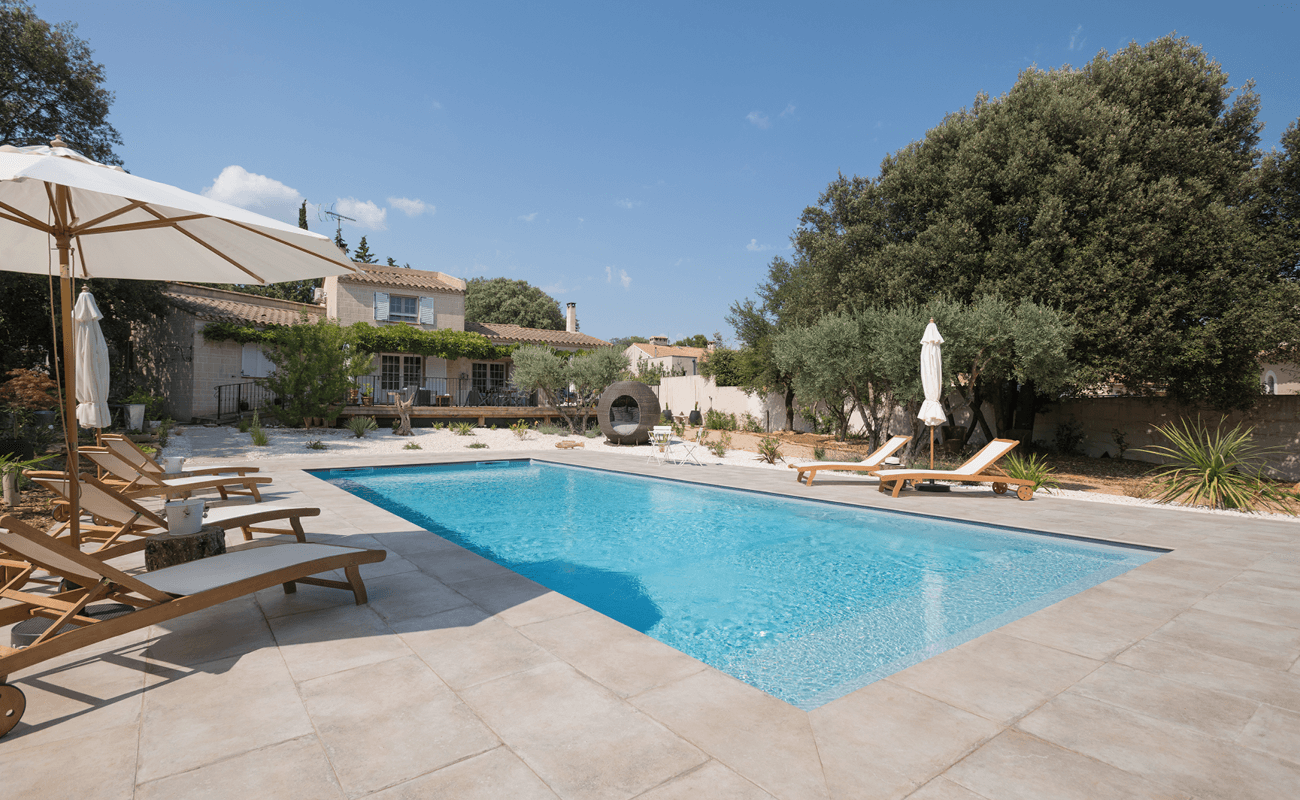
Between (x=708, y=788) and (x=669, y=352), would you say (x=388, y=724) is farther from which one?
(x=669, y=352)

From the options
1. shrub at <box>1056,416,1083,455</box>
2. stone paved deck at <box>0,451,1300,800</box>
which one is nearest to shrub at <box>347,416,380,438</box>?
stone paved deck at <box>0,451,1300,800</box>

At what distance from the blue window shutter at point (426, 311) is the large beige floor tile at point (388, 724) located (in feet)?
78.0

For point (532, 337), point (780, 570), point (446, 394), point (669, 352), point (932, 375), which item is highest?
point (669, 352)

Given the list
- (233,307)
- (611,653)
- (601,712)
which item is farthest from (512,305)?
(601,712)

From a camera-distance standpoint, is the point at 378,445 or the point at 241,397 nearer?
the point at 378,445

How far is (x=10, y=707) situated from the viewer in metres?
2.28

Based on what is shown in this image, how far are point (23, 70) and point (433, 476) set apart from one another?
14.3 m

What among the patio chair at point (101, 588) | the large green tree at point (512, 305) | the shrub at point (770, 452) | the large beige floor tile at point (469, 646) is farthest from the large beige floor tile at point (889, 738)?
the large green tree at point (512, 305)

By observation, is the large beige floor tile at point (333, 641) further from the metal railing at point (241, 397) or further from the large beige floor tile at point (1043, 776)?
the metal railing at point (241, 397)

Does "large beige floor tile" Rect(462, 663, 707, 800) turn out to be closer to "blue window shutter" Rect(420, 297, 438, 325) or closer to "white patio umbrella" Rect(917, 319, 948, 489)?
"white patio umbrella" Rect(917, 319, 948, 489)

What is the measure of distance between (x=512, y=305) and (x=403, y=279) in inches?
748

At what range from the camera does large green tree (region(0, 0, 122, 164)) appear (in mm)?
13594

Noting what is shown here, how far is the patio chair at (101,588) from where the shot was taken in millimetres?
2371

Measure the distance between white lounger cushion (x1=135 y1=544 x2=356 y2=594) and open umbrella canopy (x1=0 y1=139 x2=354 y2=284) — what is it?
1.83 meters
